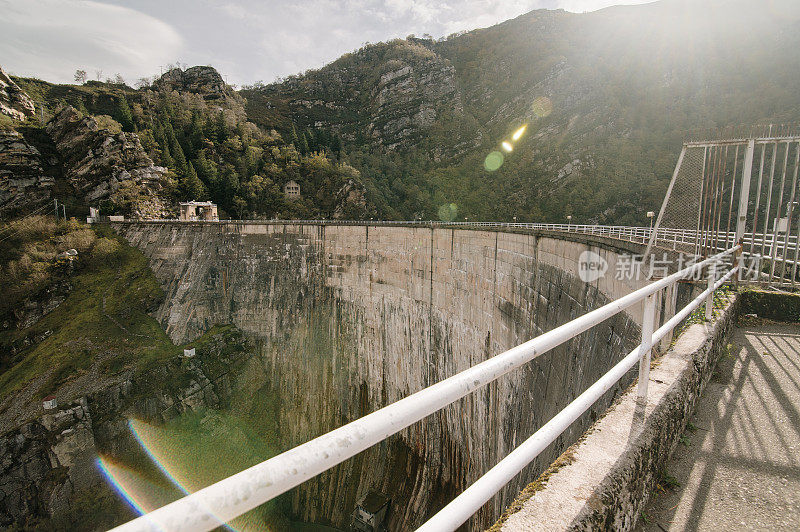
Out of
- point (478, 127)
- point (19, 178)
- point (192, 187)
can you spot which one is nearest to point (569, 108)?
point (478, 127)

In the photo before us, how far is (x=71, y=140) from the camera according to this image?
41.4 meters

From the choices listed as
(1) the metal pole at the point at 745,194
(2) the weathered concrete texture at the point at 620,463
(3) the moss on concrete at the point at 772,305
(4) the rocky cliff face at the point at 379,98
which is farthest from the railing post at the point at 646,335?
(4) the rocky cliff face at the point at 379,98

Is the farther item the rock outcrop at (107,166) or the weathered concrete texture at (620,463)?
the rock outcrop at (107,166)

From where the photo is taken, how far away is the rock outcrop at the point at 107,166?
38688 mm

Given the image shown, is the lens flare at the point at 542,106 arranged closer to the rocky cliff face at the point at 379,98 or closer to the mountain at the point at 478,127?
the mountain at the point at 478,127

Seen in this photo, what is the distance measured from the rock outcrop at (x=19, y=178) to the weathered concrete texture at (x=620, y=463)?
169 feet

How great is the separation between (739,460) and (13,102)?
7505cm

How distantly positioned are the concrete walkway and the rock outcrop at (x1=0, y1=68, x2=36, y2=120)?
232 ft

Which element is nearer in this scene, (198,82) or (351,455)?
(351,455)

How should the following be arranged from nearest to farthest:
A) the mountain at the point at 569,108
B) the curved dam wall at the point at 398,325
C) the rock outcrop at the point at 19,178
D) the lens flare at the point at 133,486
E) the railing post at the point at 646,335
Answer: the railing post at the point at 646,335 < the curved dam wall at the point at 398,325 < the lens flare at the point at 133,486 < the rock outcrop at the point at 19,178 < the mountain at the point at 569,108

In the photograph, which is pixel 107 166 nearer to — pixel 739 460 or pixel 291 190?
pixel 291 190

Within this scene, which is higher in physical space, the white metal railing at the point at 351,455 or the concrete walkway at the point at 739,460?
the white metal railing at the point at 351,455

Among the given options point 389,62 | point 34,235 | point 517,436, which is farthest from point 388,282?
point 389,62

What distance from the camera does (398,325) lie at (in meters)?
21.6
